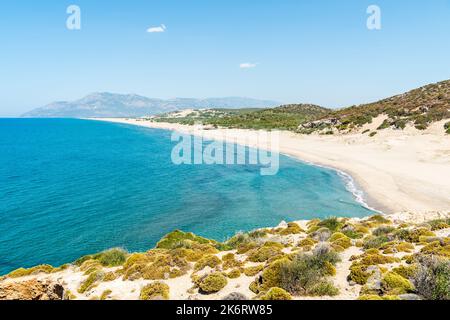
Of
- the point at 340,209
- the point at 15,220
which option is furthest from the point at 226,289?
the point at 15,220

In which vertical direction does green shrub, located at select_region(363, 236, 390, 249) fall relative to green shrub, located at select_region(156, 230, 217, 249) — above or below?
above

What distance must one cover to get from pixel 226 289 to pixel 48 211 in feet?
93.3

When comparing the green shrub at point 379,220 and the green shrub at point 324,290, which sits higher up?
the green shrub at point 324,290

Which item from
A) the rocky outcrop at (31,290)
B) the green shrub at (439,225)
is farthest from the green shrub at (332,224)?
the rocky outcrop at (31,290)

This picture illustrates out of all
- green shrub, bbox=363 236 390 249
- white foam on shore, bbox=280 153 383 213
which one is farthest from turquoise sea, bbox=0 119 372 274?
green shrub, bbox=363 236 390 249

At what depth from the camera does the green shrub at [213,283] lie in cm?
1289

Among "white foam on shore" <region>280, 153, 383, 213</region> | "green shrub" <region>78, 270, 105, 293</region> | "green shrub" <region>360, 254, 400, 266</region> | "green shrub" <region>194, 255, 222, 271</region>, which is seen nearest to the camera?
"green shrub" <region>360, 254, 400, 266</region>

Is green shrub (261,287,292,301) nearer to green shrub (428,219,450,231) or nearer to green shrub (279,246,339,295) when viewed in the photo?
green shrub (279,246,339,295)

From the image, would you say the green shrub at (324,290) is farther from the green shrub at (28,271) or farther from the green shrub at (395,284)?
the green shrub at (28,271)

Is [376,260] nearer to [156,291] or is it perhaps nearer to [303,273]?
[303,273]

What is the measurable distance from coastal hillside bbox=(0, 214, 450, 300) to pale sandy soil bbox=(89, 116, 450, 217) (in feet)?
35.8

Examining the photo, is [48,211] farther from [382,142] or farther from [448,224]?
[382,142]

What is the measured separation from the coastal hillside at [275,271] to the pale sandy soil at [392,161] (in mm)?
10920

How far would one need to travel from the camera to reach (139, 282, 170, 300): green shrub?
41.7 feet
